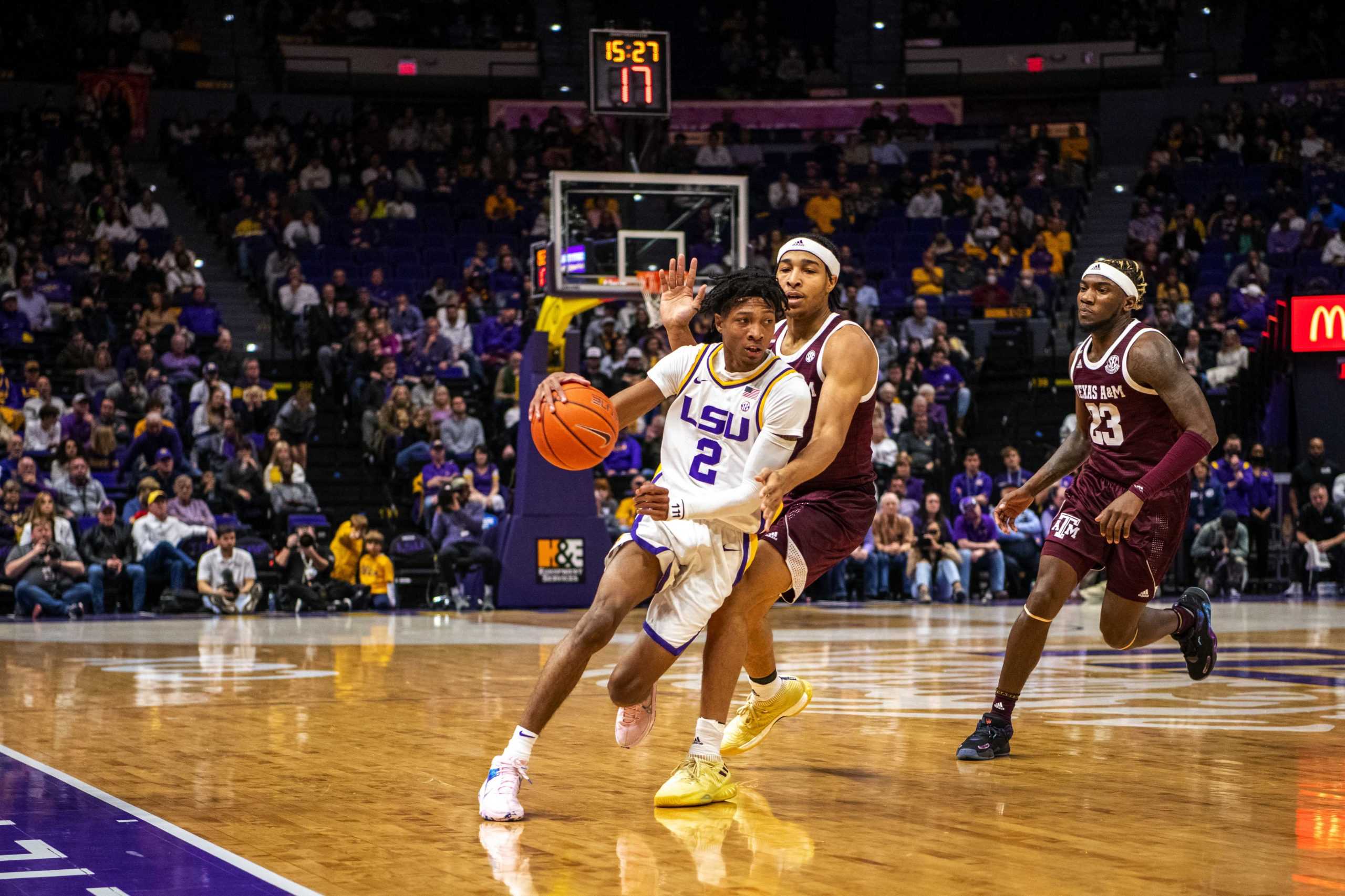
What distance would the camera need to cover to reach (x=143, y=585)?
1528cm

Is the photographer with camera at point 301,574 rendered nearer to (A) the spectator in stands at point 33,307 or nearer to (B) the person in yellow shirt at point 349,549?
(B) the person in yellow shirt at point 349,549

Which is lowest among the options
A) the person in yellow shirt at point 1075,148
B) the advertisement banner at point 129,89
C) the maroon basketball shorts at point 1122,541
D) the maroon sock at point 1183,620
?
the maroon sock at point 1183,620

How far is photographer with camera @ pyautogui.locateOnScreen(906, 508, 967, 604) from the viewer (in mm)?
17141

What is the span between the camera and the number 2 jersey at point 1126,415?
6613 mm

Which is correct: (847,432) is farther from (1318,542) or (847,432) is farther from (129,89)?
(129,89)

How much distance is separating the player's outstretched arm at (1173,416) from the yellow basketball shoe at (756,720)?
1.38m

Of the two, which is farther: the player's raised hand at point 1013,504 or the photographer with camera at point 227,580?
the photographer with camera at point 227,580

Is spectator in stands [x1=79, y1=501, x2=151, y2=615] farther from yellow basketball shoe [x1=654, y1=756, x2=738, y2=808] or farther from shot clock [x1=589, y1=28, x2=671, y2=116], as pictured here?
yellow basketball shoe [x1=654, y1=756, x2=738, y2=808]

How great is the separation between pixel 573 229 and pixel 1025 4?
58.0 ft

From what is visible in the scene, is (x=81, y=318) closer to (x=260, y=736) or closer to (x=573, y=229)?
(x=573, y=229)

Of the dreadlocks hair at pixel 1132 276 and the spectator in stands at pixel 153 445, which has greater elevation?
the dreadlocks hair at pixel 1132 276

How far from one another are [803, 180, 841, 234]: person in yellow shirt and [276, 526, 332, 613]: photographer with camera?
11710 mm

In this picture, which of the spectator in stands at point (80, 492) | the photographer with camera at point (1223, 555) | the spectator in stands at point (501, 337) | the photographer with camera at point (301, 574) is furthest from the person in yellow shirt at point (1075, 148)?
the spectator in stands at point (80, 492)

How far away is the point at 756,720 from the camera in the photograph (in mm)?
6301
